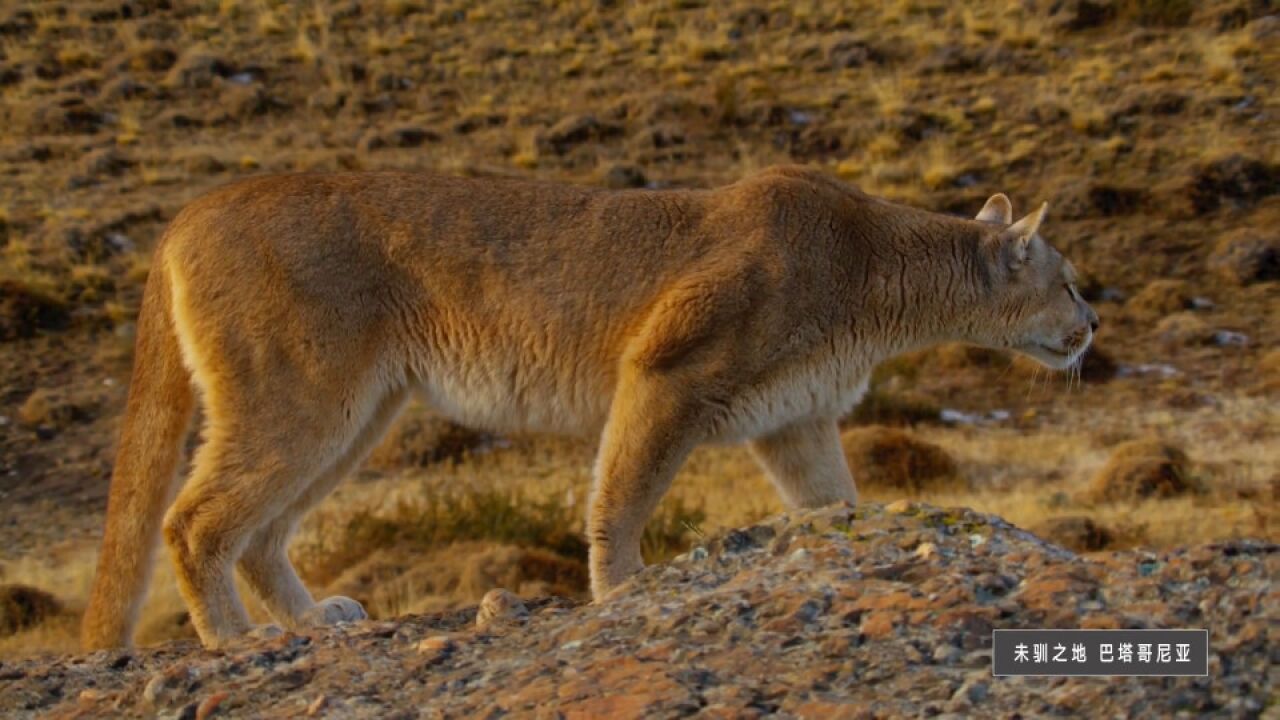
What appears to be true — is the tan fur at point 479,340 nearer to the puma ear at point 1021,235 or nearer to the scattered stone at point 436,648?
the puma ear at point 1021,235

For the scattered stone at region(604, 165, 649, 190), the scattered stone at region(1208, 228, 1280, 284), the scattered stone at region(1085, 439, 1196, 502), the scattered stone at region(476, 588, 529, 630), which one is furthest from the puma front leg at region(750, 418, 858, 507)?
the scattered stone at region(604, 165, 649, 190)

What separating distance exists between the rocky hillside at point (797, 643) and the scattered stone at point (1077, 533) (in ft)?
21.7

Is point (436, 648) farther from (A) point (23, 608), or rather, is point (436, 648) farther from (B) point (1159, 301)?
(B) point (1159, 301)

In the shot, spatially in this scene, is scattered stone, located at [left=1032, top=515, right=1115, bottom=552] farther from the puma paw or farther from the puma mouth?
the puma paw

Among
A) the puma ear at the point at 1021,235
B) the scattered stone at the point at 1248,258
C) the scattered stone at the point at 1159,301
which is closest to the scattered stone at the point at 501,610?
the puma ear at the point at 1021,235

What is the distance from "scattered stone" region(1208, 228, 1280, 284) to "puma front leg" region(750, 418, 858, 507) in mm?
15298

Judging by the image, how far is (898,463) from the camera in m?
16.0

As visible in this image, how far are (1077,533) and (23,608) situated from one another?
25.1 ft

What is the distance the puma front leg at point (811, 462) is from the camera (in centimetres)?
806

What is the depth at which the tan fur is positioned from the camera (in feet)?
24.6

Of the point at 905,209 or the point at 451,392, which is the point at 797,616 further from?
the point at 905,209

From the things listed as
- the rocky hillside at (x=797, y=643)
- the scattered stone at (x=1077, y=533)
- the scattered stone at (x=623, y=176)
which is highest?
the rocky hillside at (x=797, y=643)

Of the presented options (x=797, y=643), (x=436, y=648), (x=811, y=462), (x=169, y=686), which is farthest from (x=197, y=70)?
(x=797, y=643)

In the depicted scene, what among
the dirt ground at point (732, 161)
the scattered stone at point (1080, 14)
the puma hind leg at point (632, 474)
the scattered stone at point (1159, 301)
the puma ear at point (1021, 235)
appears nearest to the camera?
the puma hind leg at point (632, 474)
